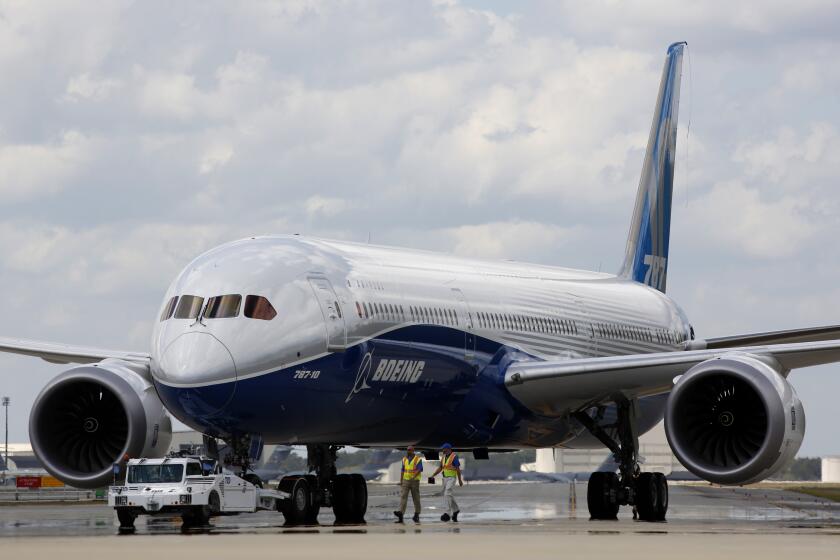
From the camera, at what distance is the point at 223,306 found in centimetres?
2320

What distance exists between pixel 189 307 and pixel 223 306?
51 centimetres

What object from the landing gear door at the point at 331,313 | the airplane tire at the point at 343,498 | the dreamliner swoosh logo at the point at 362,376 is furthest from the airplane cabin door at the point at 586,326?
the landing gear door at the point at 331,313

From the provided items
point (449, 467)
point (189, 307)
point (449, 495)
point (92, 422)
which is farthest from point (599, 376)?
point (92, 422)

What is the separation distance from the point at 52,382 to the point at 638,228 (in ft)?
55.9

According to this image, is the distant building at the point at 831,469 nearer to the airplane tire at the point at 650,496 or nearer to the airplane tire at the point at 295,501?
the airplane tire at the point at 650,496

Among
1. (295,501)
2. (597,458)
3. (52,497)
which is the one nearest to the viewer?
(295,501)

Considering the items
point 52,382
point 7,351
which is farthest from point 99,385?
point 7,351

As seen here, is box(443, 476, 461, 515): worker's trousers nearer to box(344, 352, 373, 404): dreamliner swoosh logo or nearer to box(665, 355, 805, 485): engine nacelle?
box(344, 352, 373, 404): dreamliner swoosh logo

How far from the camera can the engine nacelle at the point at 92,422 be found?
24656 millimetres

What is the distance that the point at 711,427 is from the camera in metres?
25.4

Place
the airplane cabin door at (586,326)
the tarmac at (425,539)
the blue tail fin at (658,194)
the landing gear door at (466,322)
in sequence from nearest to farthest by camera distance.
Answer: the tarmac at (425,539), the landing gear door at (466,322), the airplane cabin door at (586,326), the blue tail fin at (658,194)

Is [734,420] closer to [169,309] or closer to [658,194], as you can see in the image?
[169,309]

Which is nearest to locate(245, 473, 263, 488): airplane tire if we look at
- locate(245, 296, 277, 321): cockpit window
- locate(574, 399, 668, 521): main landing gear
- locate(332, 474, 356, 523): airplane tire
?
locate(245, 296, 277, 321): cockpit window

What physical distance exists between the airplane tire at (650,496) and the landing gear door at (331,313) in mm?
7834
